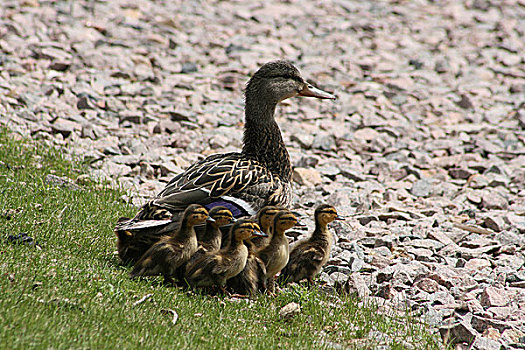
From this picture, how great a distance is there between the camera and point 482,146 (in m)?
11.1

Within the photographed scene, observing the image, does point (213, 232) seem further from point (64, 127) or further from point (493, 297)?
point (64, 127)

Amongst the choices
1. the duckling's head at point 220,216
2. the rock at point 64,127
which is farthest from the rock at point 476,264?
the rock at point 64,127

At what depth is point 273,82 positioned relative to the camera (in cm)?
754

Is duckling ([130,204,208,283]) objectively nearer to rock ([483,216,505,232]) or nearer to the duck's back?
the duck's back

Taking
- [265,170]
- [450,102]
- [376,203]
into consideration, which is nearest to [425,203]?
[376,203]

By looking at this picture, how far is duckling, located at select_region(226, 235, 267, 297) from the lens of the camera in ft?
19.2

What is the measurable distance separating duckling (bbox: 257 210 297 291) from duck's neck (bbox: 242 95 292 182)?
1.18 metres

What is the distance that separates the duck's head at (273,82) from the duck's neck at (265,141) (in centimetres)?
9

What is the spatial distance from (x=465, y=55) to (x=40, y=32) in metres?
9.19

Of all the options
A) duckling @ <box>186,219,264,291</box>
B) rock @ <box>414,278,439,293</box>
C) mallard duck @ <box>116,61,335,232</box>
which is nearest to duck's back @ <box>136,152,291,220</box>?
mallard duck @ <box>116,61,335,232</box>

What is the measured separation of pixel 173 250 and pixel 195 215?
0.34 metres

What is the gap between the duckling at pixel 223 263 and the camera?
566 cm

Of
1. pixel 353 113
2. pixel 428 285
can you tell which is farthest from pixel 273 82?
pixel 353 113

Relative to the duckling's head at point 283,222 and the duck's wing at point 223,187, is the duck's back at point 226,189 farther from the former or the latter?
the duckling's head at point 283,222
